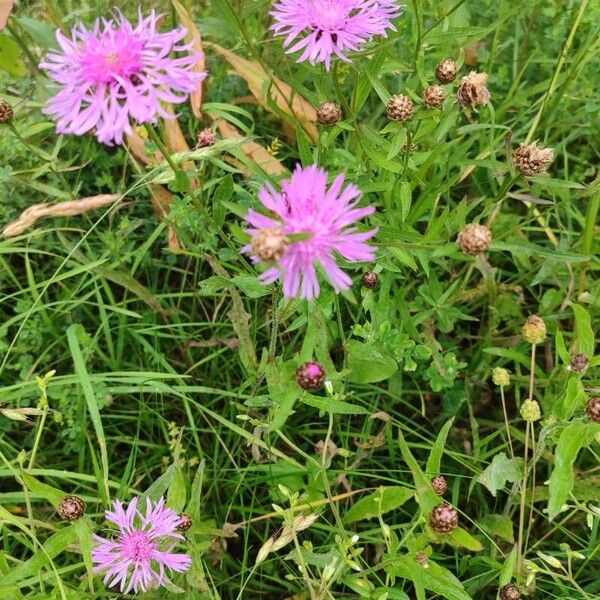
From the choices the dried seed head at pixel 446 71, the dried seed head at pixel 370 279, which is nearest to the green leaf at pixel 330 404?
the dried seed head at pixel 370 279

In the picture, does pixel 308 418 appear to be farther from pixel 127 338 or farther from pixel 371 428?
pixel 127 338

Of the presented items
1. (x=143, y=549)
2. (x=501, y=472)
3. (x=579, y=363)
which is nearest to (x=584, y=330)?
(x=579, y=363)

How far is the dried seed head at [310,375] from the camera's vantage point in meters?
1.18

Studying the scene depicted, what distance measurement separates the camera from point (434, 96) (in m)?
1.30

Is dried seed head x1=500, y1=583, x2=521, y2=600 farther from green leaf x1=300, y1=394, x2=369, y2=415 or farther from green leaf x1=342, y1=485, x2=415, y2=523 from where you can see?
green leaf x1=300, y1=394, x2=369, y2=415

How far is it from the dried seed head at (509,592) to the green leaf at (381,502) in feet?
0.73

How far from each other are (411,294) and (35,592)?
1.14m

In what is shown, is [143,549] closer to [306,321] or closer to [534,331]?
[306,321]

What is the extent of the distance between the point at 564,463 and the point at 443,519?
9.1 inches

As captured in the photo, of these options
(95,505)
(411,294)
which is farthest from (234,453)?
(411,294)

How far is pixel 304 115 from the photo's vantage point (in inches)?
76.9

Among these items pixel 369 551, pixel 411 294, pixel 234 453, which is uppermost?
pixel 411 294

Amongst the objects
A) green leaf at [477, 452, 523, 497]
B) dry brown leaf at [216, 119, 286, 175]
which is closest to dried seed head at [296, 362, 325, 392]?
green leaf at [477, 452, 523, 497]

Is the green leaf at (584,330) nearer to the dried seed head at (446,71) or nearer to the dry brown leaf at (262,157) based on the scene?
the dried seed head at (446,71)
